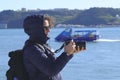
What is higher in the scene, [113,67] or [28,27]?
[28,27]

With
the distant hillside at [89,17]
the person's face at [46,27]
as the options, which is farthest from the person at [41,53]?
the distant hillside at [89,17]

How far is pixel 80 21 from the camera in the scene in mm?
133250

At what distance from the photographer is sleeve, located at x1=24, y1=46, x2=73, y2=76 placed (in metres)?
3.71

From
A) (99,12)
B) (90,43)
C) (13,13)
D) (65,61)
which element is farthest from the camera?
(99,12)

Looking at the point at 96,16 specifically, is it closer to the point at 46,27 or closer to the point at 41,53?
the point at 46,27

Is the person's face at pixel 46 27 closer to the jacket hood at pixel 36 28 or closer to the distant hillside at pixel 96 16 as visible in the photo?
the jacket hood at pixel 36 28

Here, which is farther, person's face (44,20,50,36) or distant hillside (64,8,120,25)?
distant hillside (64,8,120,25)

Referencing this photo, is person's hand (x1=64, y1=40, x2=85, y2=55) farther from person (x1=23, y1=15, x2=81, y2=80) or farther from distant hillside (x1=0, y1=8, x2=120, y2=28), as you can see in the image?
distant hillside (x1=0, y1=8, x2=120, y2=28)

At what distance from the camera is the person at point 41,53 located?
3.72 m

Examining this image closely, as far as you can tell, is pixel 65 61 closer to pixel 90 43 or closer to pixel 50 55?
pixel 50 55

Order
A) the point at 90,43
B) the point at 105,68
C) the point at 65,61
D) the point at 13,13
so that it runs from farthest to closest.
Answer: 1. the point at 13,13
2. the point at 90,43
3. the point at 105,68
4. the point at 65,61

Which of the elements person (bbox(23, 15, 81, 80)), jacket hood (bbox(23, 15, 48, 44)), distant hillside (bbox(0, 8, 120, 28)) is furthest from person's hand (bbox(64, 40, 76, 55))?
distant hillside (bbox(0, 8, 120, 28))

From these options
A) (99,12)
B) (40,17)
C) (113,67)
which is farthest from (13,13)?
(40,17)

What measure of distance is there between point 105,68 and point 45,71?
24.5 m
